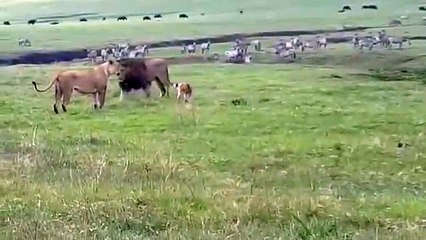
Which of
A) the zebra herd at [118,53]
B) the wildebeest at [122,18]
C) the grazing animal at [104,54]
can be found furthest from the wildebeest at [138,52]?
the wildebeest at [122,18]

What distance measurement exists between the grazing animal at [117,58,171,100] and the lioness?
4.71 ft

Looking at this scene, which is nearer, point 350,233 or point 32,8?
point 350,233

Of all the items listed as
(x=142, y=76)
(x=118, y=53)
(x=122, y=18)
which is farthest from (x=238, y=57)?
(x=122, y=18)

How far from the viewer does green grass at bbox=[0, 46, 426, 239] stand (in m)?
8.38

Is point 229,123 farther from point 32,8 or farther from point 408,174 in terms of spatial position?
point 32,8

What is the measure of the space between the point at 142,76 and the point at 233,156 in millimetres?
11338

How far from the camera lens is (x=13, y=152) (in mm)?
15125

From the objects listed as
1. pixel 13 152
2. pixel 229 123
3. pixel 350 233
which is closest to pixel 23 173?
pixel 13 152

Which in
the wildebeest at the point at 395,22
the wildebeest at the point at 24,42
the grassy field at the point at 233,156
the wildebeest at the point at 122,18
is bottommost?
the grassy field at the point at 233,156

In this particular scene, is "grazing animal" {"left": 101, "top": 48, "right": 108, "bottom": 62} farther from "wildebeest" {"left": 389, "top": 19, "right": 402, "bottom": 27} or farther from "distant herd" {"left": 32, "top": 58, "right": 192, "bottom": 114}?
"wildebeest" {"left": 389, "top": 19, "right": 402, "bottom": 27}

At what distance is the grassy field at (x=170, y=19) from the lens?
2308 inches

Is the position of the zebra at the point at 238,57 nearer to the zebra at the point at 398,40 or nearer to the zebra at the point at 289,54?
the zebra at the point at 289,54

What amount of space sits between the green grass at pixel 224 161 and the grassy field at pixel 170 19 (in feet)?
78.1

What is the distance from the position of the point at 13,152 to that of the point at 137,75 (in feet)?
43.0
